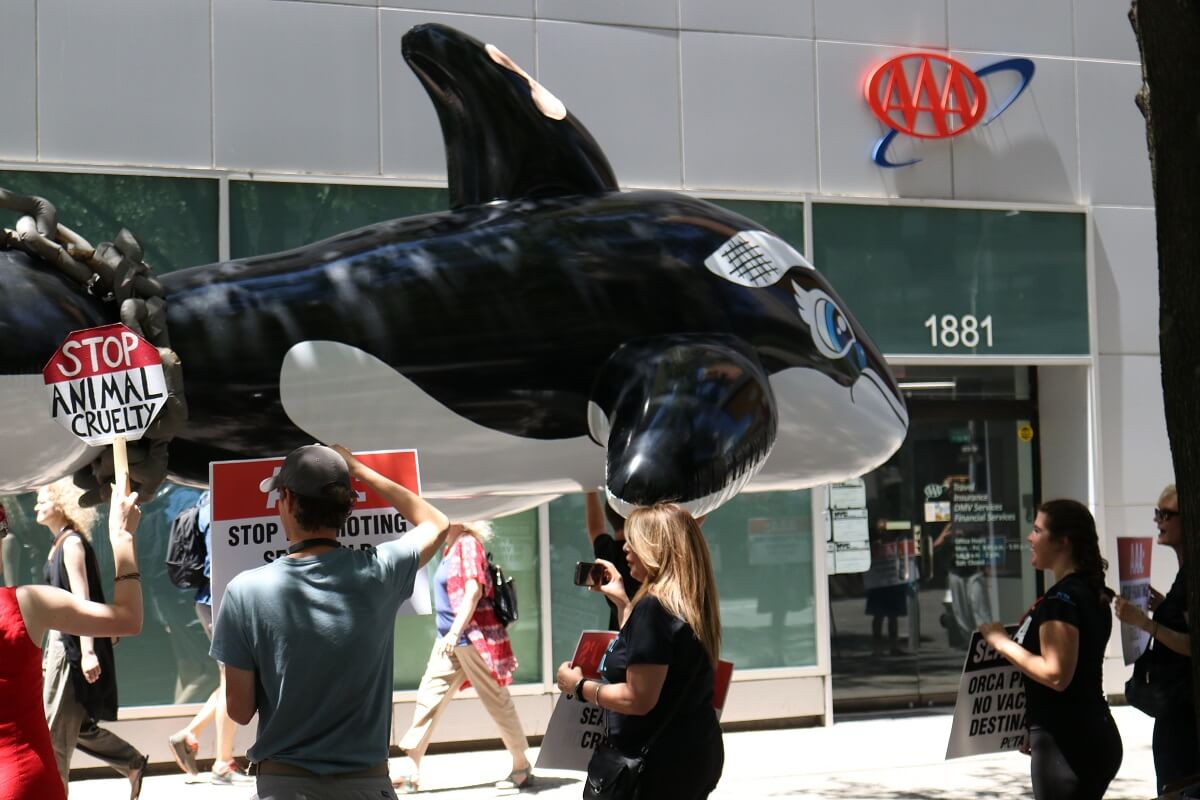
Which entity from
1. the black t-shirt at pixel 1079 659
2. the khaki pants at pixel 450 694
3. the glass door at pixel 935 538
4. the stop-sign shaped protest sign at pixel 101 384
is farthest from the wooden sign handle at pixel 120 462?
the glass door at pixel 935 538

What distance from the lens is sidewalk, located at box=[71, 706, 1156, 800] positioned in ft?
25.8

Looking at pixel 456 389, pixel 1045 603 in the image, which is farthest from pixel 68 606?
pixel 1045 603

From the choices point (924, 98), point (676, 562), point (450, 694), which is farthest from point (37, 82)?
point (676, 562)

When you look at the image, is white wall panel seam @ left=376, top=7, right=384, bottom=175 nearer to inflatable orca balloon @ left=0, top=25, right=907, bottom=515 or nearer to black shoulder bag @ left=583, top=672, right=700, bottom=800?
inflatable orca balloon @ left=0, top=25, right=907, bottom=515

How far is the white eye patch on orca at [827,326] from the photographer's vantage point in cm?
462

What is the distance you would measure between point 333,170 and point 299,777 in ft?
21.9

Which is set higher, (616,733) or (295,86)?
(295,86)

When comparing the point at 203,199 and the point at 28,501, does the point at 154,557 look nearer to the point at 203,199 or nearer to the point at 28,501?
the point at 28,501

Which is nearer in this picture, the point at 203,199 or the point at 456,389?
the point at 456,389

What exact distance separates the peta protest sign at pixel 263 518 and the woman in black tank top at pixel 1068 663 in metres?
1.85

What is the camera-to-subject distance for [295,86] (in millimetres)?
9289

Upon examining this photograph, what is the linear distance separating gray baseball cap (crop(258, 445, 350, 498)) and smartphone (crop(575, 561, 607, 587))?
1.28 metres

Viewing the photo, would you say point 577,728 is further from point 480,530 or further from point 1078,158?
point 1078,158

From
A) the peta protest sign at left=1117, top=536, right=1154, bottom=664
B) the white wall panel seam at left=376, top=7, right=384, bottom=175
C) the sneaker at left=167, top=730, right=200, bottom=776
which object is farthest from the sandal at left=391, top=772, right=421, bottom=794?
the peta protest sign at left=1117, top=536, right=1154, bottom=664
